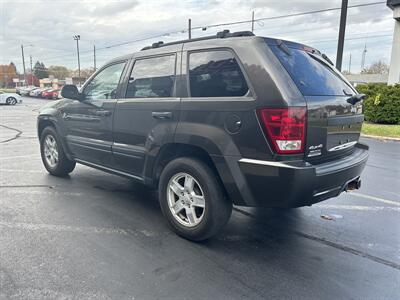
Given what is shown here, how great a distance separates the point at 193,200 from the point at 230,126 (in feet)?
2.92

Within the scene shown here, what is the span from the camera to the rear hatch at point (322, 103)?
10.0ft

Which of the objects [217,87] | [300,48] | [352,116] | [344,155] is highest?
[300,48]

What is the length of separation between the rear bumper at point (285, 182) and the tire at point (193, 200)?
23 centimetres

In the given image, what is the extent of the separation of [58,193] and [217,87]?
307 centimetres

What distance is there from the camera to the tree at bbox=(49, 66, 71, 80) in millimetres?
104550

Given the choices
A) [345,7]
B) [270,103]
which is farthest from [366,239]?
[345,7]

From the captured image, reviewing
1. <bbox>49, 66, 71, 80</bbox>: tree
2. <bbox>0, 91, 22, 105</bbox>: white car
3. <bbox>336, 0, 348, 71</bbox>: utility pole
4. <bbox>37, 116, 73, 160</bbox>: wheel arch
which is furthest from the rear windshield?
<bbox>49, 66, 71, 80</bbox>: tree

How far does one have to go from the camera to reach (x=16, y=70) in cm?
10675

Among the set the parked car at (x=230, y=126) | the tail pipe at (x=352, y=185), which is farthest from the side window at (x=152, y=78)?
the tail pipe at (x=352, y=185)

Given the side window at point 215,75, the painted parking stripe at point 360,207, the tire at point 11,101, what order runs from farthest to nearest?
the tire at point 11,101 < the painted parking stripe at point 360,207 < the side window at point 215,75

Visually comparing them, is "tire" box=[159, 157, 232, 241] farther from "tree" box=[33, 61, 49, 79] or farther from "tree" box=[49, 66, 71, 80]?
"tree" box=[33, 61, 49, 79]

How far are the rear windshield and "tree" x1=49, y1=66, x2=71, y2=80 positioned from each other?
355 feet

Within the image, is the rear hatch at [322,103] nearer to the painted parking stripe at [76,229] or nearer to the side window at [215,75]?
the side window at [215,75]

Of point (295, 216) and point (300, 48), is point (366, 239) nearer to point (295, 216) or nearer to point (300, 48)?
point (295, 216)
